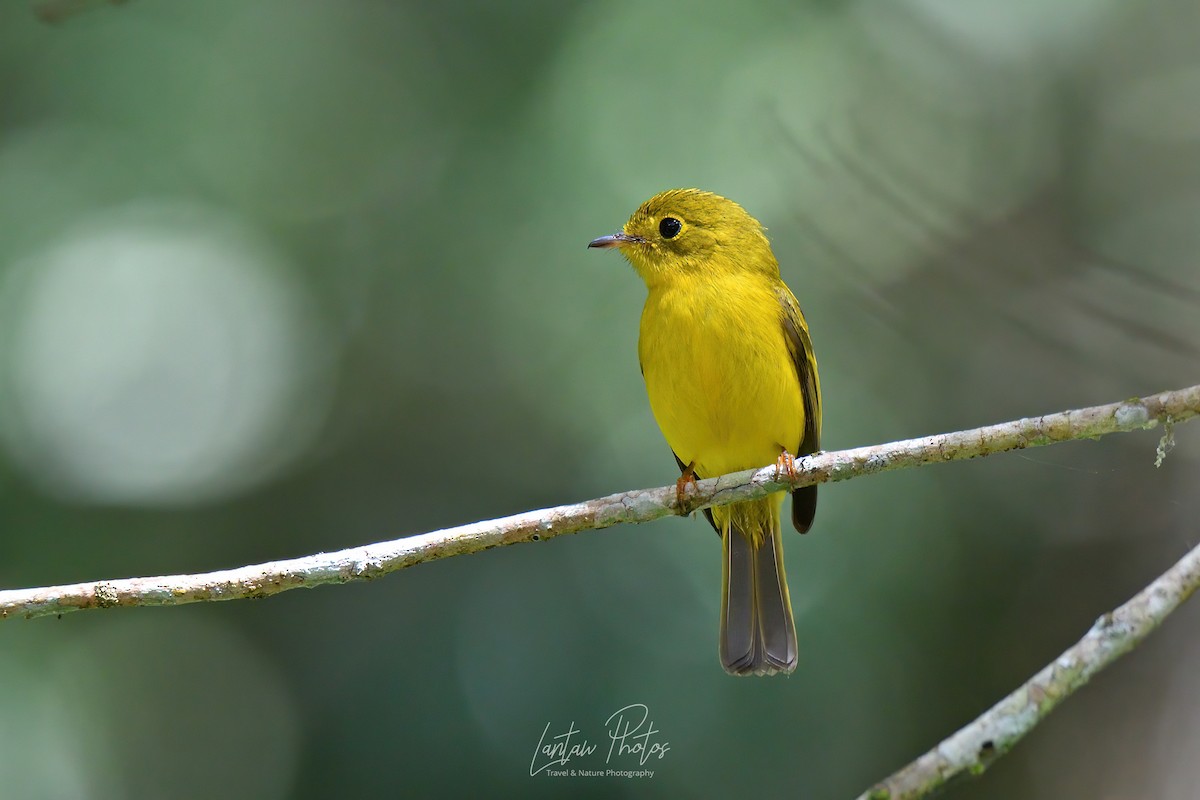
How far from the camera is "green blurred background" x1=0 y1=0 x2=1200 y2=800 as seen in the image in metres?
4.69

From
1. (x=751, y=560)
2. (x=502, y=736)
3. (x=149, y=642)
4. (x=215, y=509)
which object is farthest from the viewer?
(x=149, y=642)

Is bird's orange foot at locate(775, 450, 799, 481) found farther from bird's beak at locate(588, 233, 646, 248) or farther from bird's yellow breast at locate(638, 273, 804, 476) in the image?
bird's beak at locate(588, 233, 646, 248)

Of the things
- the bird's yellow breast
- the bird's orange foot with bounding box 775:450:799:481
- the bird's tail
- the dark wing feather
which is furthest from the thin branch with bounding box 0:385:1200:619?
the bird's tail

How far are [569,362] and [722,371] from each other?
149 cm

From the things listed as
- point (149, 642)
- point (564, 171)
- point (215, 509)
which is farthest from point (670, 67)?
point (149, 642)

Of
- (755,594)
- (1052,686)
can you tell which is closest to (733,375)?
(755,594)

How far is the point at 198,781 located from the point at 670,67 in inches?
160

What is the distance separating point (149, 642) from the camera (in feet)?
18.4

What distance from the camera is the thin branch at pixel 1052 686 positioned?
2.27 metres

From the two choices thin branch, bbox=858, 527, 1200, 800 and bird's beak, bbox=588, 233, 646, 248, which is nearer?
thin branch, bbox=858, 527, 1200, 800

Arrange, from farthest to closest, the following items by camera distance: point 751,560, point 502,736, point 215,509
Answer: point 215,509, point 502,736, point 751,560

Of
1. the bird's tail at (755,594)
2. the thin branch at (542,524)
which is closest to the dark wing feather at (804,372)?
the bird's tail at (755,594)

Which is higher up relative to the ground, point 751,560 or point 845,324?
point 845,324

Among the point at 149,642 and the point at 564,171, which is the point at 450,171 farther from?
the point at 149,642
